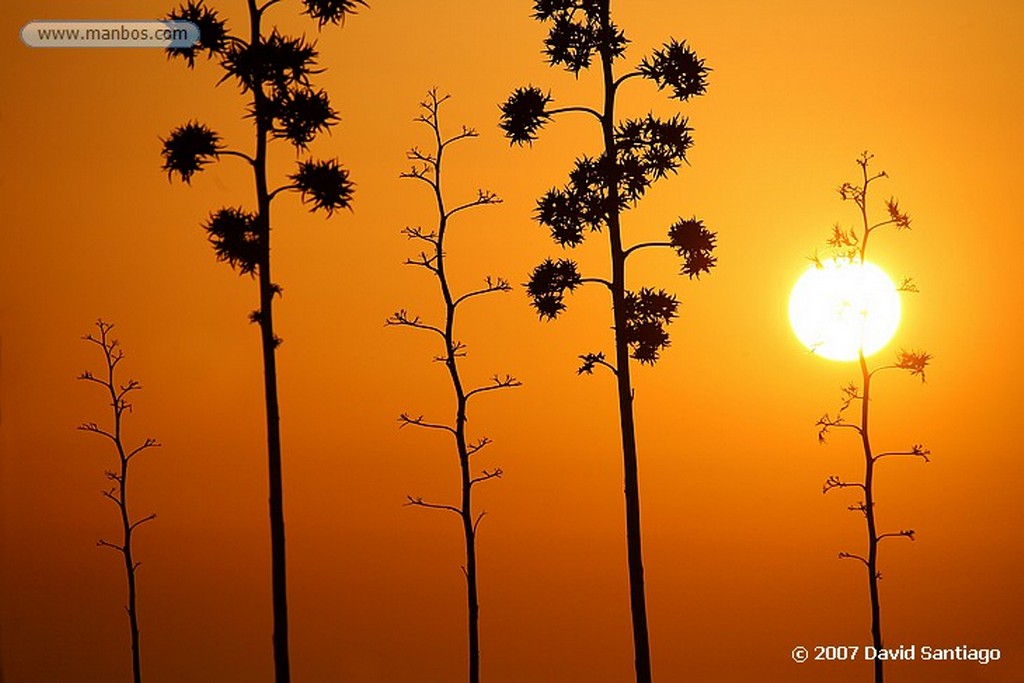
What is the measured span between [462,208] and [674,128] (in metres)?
3.98

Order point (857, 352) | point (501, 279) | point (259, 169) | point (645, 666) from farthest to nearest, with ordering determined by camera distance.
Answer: point (857, 352)
point (501, 279)
point (645, 666)
point (259, 169)

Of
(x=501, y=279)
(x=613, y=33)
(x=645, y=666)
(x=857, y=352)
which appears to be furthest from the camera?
(x=857, y=352)

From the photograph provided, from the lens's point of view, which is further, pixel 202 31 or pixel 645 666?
pixel 645 666

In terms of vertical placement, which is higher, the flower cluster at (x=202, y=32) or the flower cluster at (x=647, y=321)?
the flower cluster at (x=202, y=32)

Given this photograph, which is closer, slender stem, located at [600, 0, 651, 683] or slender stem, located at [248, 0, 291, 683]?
slender stem, located at [248, 0, 291, 683]

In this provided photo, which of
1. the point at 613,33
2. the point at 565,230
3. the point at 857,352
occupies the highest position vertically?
the point at 613,33

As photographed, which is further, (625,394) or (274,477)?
(625,394)

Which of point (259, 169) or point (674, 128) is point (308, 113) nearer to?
point (259, 169)

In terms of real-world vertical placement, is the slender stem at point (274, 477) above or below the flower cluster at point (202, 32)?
below

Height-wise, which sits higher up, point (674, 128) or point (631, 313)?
point (674, 128)

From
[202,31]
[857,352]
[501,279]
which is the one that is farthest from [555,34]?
[857,352]

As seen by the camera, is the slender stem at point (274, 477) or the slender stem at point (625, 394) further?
the slender stem at point (625, 394)

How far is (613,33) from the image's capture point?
22.9 m

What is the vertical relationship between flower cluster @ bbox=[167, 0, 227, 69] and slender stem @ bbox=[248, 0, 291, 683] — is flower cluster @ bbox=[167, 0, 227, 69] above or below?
above
